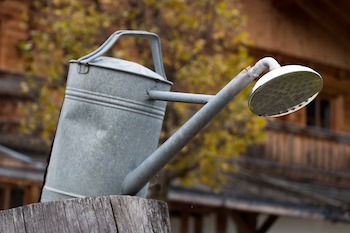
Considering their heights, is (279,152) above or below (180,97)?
below

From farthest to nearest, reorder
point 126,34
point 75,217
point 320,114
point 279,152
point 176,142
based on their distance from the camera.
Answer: point 320,114, point 279,152, point 126,34, point 176,142, point 75,217

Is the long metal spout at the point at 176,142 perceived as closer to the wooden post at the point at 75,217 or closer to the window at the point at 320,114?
the wooden post at the point at 75,217

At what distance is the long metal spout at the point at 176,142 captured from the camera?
2.78 metres

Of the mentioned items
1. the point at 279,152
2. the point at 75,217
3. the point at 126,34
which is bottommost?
the point at 279,152

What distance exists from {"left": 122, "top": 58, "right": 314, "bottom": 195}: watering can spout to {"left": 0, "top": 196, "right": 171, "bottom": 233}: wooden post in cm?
31

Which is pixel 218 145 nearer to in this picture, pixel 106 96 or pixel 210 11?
pixel 210 11

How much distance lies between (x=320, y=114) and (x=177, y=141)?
15492 mm

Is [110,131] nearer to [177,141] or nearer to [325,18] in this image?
[177,141]

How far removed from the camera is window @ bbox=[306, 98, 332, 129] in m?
18.1

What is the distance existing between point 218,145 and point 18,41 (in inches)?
165

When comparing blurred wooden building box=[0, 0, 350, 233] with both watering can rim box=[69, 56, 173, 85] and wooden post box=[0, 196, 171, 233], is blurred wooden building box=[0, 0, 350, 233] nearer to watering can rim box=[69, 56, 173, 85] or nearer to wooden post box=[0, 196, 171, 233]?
watering can rim box=[69, 56, 173, 85]

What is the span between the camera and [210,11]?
409 inches

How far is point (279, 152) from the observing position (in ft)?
48.2

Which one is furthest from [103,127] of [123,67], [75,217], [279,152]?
[279,152]
